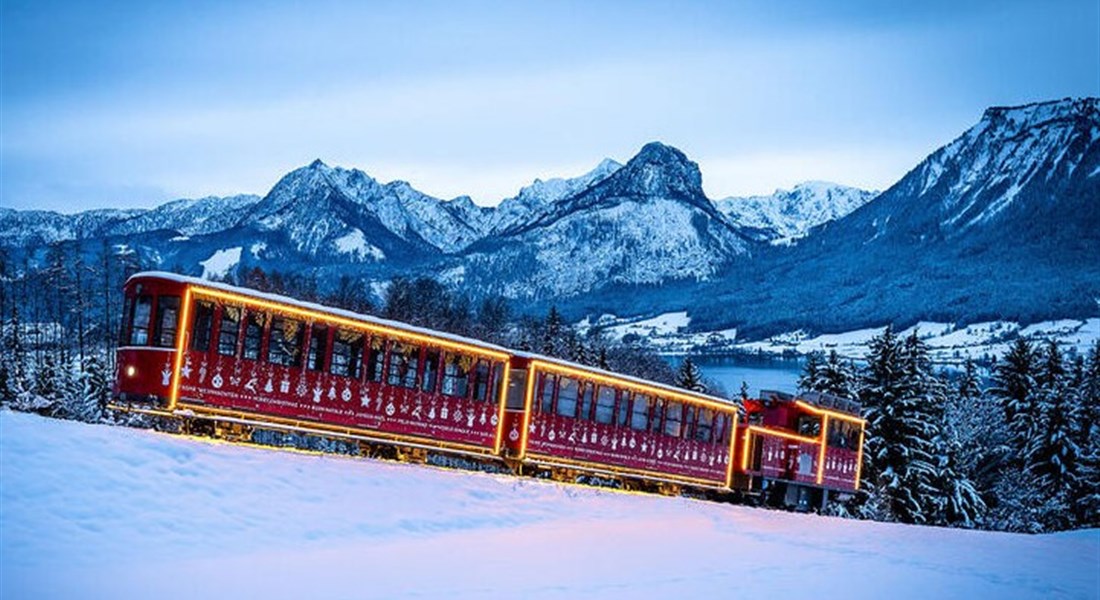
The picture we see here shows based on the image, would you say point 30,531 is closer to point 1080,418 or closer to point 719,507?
point 719,507

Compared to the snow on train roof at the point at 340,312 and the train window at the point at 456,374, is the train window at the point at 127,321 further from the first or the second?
the train window at the point at 456,374

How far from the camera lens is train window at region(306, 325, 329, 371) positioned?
23.3 meters

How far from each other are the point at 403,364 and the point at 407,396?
0.75 m

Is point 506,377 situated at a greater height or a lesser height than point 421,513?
greater

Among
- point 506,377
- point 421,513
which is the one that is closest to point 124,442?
point 421,513

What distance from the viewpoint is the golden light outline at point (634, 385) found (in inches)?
1156

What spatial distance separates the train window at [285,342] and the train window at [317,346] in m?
0.25

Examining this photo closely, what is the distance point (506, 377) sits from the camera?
28359 millimetres

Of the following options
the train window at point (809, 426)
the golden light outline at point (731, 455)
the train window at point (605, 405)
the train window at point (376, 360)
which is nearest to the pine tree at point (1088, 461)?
the train window at point (809, 426)

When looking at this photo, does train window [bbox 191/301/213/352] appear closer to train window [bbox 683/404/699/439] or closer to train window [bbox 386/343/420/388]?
train window [bbox 386/343/420/388]

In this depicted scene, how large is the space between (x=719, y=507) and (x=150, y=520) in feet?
60.9

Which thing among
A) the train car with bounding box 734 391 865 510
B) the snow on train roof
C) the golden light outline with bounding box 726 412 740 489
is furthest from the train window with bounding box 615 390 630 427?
the train car with bounding box 734 391 865 510

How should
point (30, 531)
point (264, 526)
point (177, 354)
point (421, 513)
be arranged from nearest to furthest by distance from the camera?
point (30, 531) → point (264, 526) → point (421, 513) → point (177, 354)

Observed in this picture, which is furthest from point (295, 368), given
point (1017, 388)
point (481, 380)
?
point (1017, 388)
